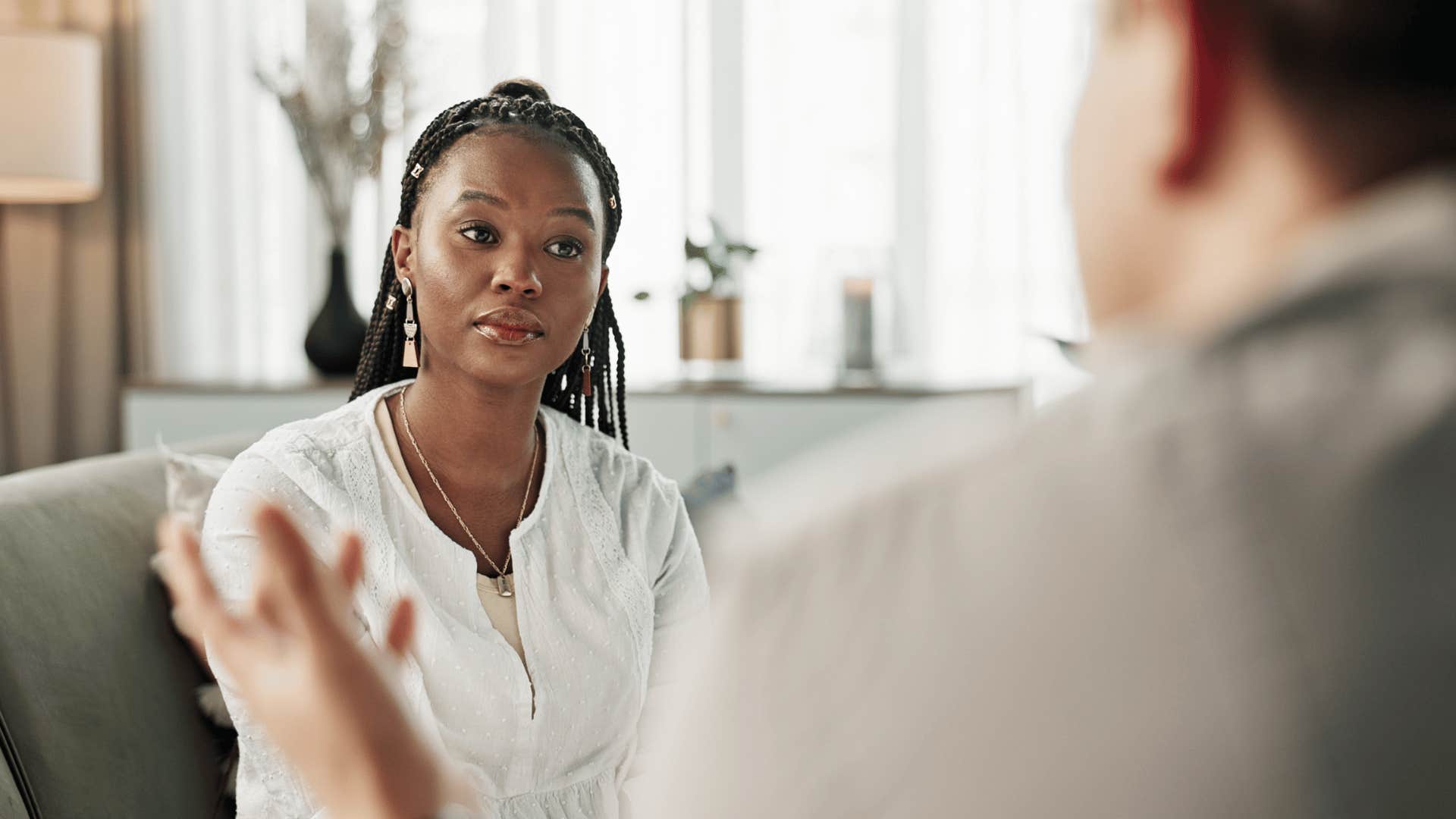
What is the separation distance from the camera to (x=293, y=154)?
3.83m

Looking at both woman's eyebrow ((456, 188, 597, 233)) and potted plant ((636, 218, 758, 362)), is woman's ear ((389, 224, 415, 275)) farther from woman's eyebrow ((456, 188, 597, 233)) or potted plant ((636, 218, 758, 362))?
potted plant ((636, 218, 758, 362))

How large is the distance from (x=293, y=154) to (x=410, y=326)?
241 cm

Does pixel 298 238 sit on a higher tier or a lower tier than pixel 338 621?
higher

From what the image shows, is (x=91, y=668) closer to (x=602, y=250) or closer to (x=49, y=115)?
(x=602, y=250)

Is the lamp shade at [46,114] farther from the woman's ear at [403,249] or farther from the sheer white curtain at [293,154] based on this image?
the woman's ear at [403,249]

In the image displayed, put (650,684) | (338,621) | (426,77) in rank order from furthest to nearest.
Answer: (426,77) → (650,684) → (338,621)

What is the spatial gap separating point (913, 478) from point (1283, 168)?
116mm

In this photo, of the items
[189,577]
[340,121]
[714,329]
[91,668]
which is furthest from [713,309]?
[189,577]

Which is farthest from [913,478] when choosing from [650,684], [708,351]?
[708,351]

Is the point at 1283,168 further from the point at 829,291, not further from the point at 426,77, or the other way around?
the point at 426,77

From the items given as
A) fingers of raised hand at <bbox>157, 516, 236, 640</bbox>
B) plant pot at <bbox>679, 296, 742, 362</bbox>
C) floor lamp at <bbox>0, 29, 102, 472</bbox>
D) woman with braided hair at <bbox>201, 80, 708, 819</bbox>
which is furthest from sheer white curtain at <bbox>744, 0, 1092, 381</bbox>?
fingers of raised hand at <bbox>157, 516, 236, 640</bbox>

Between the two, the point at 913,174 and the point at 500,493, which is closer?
the point at 500,493

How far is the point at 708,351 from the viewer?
136 inches

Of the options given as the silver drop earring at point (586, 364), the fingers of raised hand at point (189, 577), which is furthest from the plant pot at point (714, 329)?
the fingers of raised hand at point (189, 577)
